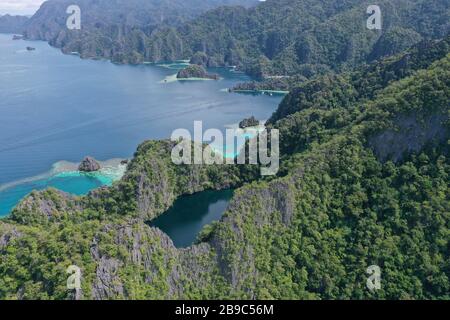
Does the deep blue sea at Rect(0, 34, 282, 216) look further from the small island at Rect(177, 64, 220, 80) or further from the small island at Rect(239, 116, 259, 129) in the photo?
the small island at Rect(177, 64, 220, 80)

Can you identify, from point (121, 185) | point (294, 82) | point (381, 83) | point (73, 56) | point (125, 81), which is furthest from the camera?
point (73, 56)

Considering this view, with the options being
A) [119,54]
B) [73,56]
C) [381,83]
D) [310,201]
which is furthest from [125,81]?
[310,201]

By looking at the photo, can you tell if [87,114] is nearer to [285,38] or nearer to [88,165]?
[88,165]

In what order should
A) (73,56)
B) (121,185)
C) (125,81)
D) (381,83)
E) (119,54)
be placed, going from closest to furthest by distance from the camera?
(121,185) < (381,83) < (125,81) < (119,54) < (73,56)

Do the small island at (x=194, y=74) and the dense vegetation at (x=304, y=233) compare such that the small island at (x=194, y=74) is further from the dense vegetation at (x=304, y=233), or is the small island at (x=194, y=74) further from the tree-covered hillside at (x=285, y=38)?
the dense vegetation at (x=304, y=233)

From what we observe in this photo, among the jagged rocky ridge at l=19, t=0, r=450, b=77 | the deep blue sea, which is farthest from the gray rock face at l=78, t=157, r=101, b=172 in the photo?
the jagged rocky ridge at l=19, t=0, r=450, b=77

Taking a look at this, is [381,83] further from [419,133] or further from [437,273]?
[437,273]
